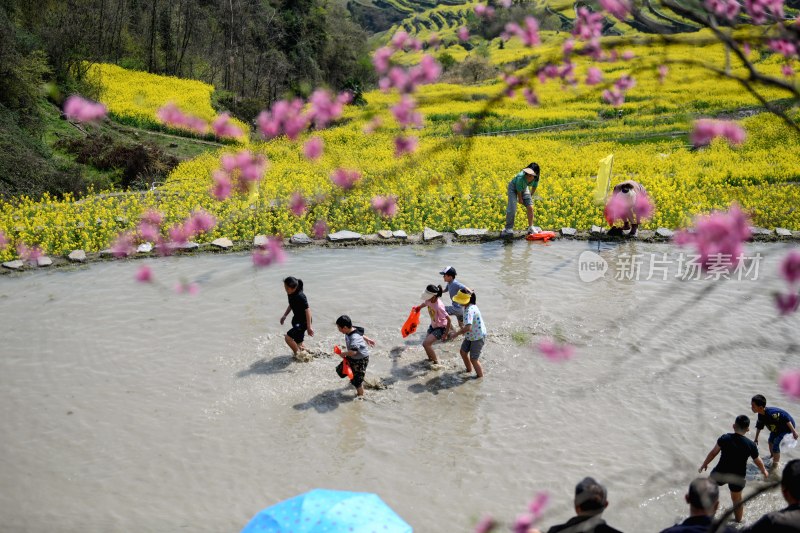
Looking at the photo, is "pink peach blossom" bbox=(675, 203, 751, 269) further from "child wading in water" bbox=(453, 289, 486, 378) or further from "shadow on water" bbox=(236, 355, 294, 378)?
"shadow on water" bbox=(236, 355, 294, 378)

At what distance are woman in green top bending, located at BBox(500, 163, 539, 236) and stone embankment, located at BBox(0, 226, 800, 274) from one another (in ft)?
0.84

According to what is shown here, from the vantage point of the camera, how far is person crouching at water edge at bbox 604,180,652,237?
12891 millimetres

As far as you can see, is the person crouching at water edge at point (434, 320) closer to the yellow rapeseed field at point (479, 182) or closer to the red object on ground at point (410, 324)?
the red object on ground at point (410, 324)

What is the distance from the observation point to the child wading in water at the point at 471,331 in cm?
822

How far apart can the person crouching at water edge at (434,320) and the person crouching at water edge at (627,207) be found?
4887 mm

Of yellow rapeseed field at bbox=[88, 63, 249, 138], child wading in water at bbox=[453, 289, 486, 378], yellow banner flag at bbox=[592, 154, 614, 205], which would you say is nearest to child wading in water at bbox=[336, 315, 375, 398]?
child wading in water at bbox=[453, 289, 486, 378]

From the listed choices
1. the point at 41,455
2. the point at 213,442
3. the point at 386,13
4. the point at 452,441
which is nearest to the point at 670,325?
the point at 452,441

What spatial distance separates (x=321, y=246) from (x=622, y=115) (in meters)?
20.8

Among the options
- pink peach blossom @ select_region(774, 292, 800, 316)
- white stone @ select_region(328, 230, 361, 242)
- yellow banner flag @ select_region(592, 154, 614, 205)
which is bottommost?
white stone @ select_region(328, 230, 361, 242)

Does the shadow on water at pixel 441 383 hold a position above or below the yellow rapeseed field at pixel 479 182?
below

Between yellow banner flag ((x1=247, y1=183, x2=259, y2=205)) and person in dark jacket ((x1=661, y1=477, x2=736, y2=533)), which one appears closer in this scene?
person in dark jacket ((x1=661, y1=477, x2=736, y2=533))

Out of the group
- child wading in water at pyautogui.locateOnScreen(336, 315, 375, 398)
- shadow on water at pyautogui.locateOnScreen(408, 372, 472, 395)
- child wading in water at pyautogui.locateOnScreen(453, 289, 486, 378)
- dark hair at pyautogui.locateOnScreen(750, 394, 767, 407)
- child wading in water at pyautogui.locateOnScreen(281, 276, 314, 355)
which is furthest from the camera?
child wading in water at pyautogui.locateOnScreen(281, 276, 314, 355)

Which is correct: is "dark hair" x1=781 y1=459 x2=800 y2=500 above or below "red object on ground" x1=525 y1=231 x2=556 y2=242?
below

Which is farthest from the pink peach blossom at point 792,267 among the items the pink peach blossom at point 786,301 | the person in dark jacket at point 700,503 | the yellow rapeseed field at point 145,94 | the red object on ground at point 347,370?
the yellow rapeseed field at point 145,94
